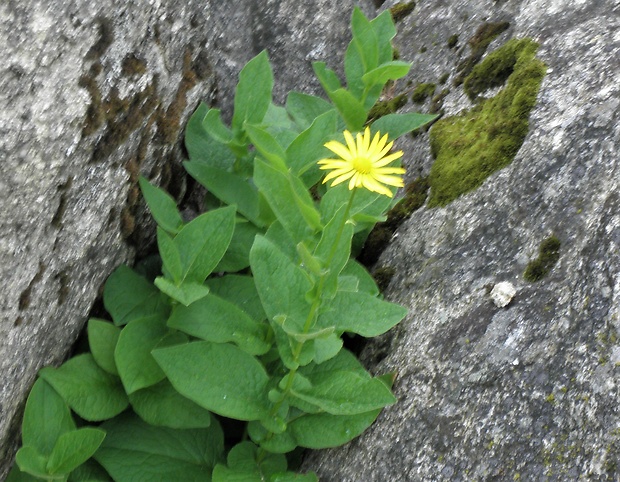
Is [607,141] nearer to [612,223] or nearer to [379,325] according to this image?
[612,223]

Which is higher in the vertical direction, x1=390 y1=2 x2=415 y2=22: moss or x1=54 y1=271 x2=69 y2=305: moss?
x1=54 y1=271 x2=69 y2=305: moss

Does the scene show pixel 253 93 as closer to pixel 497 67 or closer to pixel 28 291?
pixel 497 67

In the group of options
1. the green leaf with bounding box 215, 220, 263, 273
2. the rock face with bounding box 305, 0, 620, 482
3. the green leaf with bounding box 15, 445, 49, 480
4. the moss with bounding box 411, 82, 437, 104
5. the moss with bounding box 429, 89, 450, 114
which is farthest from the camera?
the moss with bounding box 411, 82, 437, 104

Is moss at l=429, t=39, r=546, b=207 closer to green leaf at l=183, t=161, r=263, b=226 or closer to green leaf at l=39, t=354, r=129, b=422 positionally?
green leaf at l=183, t=161, r=263, b=226

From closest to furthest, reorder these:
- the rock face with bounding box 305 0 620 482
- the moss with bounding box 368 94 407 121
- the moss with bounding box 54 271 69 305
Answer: the rock face with bounding box 305 0 620 482 < the moss with bounding box 54 271 69 305 < the moss with bounding box 368 94 407 121

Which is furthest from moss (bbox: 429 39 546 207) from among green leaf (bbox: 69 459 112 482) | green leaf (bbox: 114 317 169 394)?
green leaf (bbox: 69 459 112 482)

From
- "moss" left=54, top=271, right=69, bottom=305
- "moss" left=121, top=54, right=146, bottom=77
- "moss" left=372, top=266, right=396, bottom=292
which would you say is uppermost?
"moss" left=121, top=54, right=146, bottom=77

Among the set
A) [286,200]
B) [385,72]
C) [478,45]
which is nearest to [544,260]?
[286,200]
